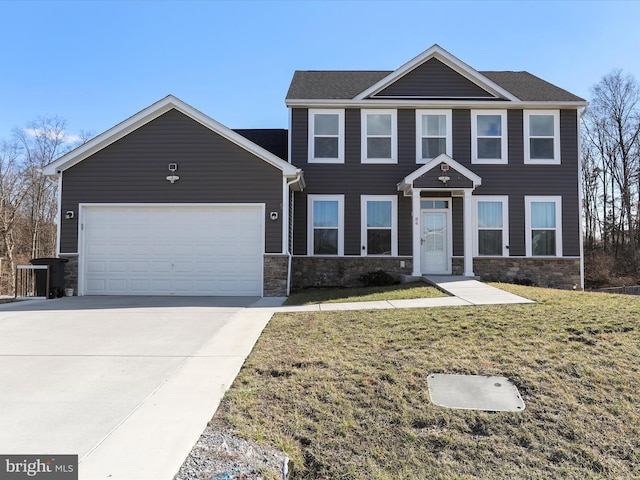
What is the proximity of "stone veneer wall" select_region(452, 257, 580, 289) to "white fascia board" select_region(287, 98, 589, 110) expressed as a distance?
5.22m

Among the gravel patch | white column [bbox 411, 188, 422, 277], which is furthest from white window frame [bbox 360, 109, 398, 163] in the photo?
the gravel patch

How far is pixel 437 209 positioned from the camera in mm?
13562

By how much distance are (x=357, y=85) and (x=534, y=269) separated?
29.7 feet

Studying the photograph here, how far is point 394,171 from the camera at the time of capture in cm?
1368

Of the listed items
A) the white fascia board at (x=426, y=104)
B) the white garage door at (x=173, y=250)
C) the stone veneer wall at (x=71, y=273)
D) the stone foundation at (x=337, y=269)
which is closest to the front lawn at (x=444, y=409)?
the white garage door at (x=173, y=250)

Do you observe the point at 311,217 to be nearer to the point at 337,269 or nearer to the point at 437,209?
the point at 337,269

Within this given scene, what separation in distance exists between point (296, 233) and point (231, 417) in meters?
10.2

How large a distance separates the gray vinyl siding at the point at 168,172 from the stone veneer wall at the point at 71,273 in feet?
0.78

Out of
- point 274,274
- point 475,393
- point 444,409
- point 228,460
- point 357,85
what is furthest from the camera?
point 357,85

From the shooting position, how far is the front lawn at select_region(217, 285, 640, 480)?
312 cm

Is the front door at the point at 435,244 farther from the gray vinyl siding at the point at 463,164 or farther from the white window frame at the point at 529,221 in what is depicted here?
the white window frame at the point at 529,221

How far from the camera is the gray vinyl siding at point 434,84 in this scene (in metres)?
13.9

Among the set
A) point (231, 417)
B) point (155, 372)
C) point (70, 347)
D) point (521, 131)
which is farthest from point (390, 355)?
point (521, 131)

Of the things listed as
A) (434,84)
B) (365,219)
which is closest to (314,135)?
(365,219)
